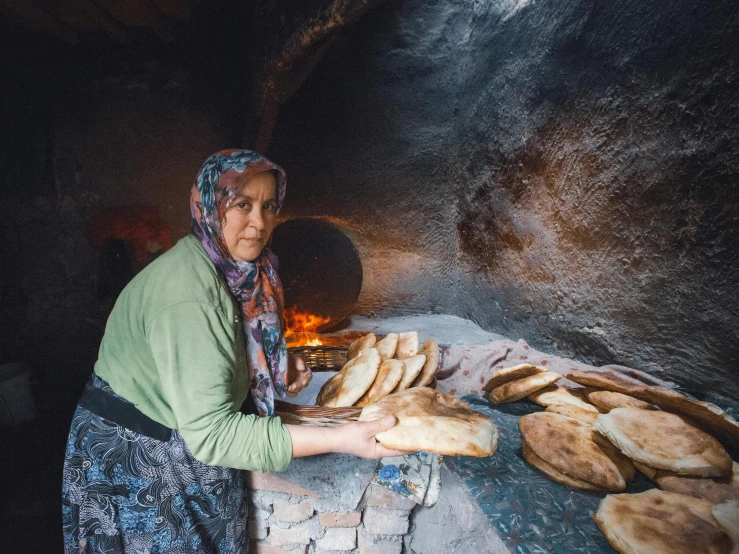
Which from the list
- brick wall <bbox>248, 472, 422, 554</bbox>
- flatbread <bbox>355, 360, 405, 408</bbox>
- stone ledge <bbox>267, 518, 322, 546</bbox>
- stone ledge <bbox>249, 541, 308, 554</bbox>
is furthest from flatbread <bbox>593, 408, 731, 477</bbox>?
stone ledge <bbox>249, 541, 308, 554</bbox>

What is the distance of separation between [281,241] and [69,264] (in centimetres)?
225

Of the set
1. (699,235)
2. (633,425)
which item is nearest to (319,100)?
(699,235)

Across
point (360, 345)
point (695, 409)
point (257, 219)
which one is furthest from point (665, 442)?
point (360, 345)

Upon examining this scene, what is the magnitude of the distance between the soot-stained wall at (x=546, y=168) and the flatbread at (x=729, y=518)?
2.91 ft

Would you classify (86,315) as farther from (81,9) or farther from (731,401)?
(731,401)

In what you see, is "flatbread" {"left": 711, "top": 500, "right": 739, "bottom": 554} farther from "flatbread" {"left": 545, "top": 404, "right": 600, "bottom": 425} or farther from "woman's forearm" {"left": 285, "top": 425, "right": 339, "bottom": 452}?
"woman's forearm" {"left": 285, "top": 425, "right": 339, "bottom": 452}

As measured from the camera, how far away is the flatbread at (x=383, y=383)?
1799mm

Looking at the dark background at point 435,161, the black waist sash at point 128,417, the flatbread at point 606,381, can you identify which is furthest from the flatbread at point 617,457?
the black waist sash at point 128,417

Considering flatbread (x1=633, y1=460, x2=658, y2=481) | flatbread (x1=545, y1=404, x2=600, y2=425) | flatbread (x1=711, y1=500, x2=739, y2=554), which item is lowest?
flatbread (x1=633, y1=460, x2=658, y2=481)

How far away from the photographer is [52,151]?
3.45 metres

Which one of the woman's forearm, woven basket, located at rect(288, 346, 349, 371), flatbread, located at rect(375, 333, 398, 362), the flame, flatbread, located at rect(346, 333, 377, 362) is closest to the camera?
the woman's forearm

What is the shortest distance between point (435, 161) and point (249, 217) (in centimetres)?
364

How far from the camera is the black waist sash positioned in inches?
48.8

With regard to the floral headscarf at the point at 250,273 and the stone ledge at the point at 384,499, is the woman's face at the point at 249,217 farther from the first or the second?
the stone ledge at the point at 384,499
